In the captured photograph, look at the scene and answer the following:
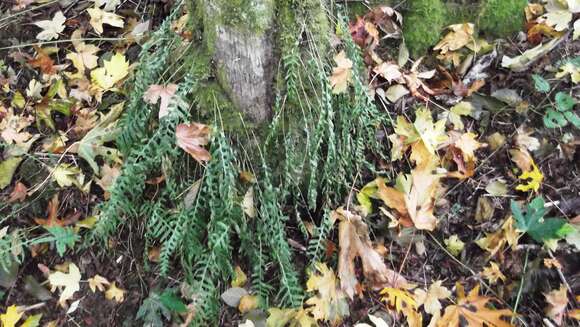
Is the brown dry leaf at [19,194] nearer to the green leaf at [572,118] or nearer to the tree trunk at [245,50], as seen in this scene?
the tree trunk at [245,50]

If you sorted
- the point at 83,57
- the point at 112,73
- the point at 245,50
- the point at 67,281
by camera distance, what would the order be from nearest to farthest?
the point at 245,50
the point at 67,281
the point at 112,73
the point at 83,57

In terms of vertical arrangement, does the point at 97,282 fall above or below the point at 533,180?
below

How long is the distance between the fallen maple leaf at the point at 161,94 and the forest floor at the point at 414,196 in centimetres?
1

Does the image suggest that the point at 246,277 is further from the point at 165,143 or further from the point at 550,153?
the point at 550,153

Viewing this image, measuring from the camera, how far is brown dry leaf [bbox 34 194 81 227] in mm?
2262

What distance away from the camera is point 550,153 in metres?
2.22

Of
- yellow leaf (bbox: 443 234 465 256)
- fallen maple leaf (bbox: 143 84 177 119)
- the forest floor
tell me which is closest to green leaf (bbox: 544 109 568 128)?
the forest floor

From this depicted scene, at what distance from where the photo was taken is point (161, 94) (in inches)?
77.1

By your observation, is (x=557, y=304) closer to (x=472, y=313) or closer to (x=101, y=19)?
(x=472, y=313)

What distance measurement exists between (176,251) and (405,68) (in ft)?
4.54

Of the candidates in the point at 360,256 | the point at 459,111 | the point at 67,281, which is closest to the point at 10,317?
the point at 67,281

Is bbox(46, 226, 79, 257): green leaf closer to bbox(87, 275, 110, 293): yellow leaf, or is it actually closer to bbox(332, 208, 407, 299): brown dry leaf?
bbox(87, 275, 110, 293): yellow leaf

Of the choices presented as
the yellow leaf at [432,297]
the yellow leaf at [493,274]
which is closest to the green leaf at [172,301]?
the yellow leaf at [432,297]

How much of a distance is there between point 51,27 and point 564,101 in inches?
105
